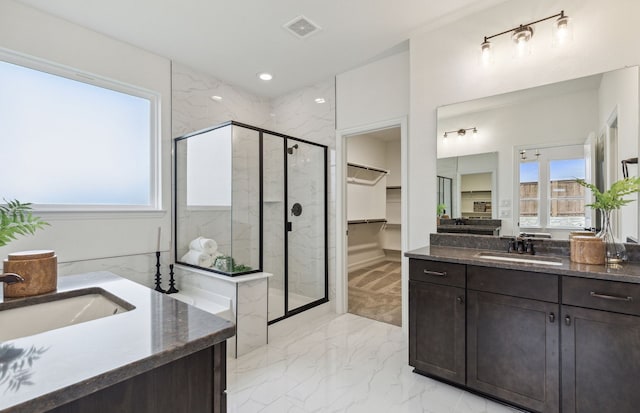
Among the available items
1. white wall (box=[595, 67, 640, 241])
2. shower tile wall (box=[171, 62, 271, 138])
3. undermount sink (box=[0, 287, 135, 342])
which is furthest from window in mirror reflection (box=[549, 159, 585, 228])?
shower tile wall (box=[171, 62, 271, 138])

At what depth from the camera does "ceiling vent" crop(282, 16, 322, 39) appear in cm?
258

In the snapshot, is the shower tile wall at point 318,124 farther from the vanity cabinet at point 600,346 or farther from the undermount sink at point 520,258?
the vanity cabinet at point 600,346

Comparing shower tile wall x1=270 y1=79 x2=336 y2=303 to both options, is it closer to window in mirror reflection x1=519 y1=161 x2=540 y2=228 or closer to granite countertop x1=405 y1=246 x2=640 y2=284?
granite countertop x1=405 y1=246 x2=640 y2=284

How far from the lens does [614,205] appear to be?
188 cm

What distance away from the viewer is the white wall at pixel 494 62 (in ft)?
6.53

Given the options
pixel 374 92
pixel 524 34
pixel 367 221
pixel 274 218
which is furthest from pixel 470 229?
pixel 367 221

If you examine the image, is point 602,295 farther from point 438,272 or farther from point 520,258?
point 438,272

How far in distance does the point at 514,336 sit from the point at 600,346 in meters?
0.39

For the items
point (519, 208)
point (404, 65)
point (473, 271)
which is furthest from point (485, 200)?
point (404, 65)

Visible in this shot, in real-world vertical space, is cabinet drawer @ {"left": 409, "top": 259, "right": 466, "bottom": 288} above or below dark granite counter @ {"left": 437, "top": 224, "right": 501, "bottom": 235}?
below

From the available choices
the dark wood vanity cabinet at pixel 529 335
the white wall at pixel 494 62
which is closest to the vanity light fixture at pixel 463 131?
the white wall at pixel 494 62

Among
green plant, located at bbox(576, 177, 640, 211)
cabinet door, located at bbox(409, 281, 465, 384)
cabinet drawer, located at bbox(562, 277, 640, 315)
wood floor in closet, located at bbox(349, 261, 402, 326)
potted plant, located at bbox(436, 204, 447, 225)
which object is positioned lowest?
wood floor in closet, located at bbox(349, 261, 402, 326)

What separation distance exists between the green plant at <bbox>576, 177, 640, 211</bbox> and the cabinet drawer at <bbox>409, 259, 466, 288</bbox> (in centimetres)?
92

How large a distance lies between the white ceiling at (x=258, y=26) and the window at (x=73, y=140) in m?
0.54
